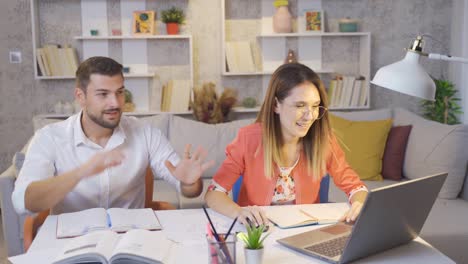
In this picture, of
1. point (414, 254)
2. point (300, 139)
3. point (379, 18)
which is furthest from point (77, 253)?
point (379, 18)

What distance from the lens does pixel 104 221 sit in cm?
205

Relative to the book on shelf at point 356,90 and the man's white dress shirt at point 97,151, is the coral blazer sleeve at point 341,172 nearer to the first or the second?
the man's white dress shirt at point 97,151

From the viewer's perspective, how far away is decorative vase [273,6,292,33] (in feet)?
16.4

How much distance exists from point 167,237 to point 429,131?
249 cm

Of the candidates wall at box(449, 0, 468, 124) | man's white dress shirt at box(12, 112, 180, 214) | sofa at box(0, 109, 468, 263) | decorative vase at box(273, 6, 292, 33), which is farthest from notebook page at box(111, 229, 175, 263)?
wall at box(449, 0, 468, 124)

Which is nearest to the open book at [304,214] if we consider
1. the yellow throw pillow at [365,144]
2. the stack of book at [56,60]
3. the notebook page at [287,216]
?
the notebook page at [287,216]

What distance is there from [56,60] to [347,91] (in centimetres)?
233

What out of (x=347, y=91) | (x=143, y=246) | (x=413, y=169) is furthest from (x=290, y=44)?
(x=143, y=246)

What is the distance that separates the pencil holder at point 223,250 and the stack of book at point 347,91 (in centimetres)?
362

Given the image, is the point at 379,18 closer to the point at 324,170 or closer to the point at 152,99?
the point at 152,99

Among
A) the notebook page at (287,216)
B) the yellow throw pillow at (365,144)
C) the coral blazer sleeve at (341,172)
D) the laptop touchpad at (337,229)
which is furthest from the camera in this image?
the yellow throw pillow at (365,144)

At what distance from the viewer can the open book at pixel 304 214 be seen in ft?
6.92

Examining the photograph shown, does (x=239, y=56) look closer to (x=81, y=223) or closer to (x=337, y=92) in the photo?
(x=337, y=92)

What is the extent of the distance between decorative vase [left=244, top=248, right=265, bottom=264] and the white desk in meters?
0.08
